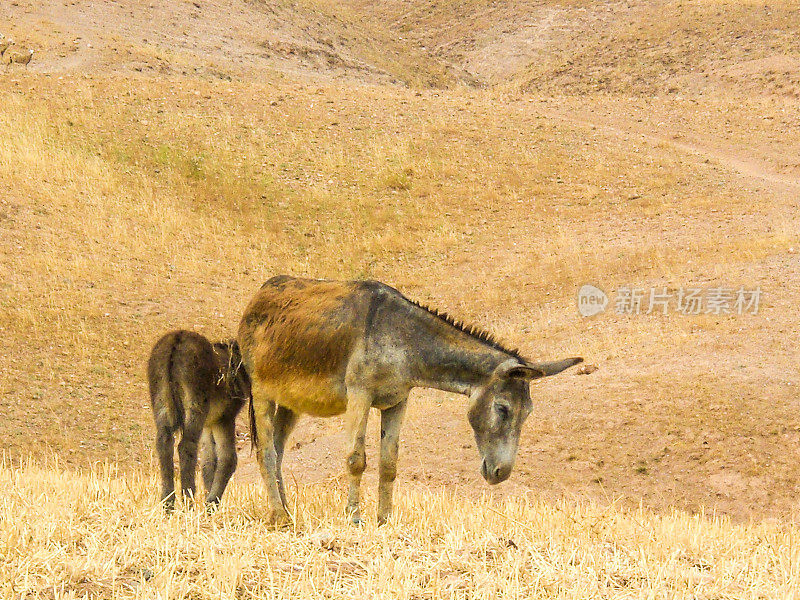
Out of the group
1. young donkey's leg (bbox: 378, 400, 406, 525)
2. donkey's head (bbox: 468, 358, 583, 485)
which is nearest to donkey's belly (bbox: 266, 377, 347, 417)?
young donkey's leg (bbox: 378, 400, 406, 525)

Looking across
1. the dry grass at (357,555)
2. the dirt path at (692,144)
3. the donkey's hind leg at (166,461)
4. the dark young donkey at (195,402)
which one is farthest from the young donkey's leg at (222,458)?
the dirt path at (692,144)

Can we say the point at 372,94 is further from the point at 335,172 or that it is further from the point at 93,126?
the point at 93,126

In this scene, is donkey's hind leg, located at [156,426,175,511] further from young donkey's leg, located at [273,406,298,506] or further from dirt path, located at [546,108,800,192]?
dirt path, located at [546,108,800,192]

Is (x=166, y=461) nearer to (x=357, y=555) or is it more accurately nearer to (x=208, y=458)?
(x=208, y=458)

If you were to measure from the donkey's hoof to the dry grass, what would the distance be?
10cm

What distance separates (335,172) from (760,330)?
661 inches

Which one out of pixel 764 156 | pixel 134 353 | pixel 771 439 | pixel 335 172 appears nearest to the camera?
pixel 771 439

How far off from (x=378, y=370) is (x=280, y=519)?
155 cm

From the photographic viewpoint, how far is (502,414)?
932 centimetres

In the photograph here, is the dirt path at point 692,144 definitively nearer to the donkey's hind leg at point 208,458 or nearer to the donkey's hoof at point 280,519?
the donkey's hind leg at point 208,458

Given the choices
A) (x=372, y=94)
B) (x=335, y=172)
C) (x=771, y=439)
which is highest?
(x=372, y=94)

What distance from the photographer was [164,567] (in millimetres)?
7668

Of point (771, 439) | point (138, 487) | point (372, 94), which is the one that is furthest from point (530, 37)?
point (138, 487)

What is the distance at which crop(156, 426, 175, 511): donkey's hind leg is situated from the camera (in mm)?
10461
